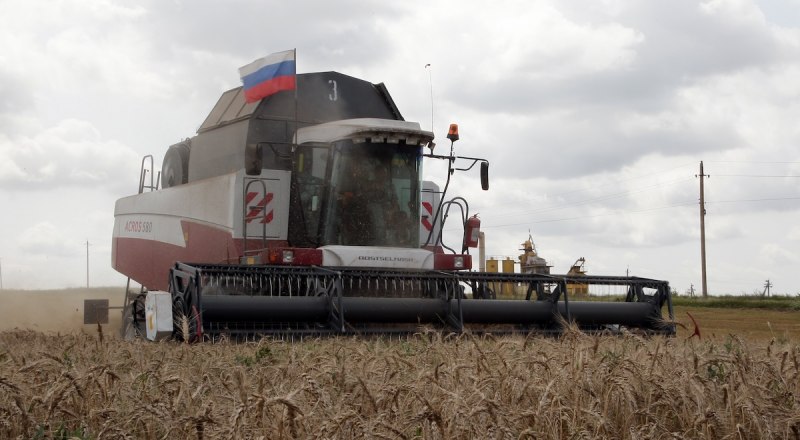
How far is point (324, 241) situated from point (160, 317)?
276cm

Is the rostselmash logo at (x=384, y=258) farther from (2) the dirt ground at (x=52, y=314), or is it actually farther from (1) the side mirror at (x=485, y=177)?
(2) the dirt ground at (x=52, y=314)

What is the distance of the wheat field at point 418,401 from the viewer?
306cm

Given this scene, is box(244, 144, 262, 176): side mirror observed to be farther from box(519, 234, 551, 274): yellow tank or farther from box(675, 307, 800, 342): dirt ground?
box(519, 234, 551, 274): yellow tank

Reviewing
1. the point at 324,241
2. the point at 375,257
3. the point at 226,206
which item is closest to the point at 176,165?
the point at 226,206

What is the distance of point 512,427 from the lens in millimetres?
3053

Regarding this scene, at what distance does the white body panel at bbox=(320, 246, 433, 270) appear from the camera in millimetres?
10352

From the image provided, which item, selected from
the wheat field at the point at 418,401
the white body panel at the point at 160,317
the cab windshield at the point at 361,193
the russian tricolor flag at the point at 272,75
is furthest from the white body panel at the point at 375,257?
the wheat field at the point at 418,401

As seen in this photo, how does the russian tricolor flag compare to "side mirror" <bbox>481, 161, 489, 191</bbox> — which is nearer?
"side mirror" <bbox>481, 161, 489, 191</bbox>

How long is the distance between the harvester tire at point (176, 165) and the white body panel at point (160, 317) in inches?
195

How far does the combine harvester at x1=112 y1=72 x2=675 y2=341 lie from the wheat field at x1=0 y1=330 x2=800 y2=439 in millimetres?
3949

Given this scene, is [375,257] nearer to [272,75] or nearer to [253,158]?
[253,158]

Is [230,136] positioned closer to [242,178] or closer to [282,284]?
[242,178]

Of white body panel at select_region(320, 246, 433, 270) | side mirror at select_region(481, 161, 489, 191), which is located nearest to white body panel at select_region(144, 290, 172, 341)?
white body panel at select_region(320, 246, 433, 270)

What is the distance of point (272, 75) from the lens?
38.5 feet
